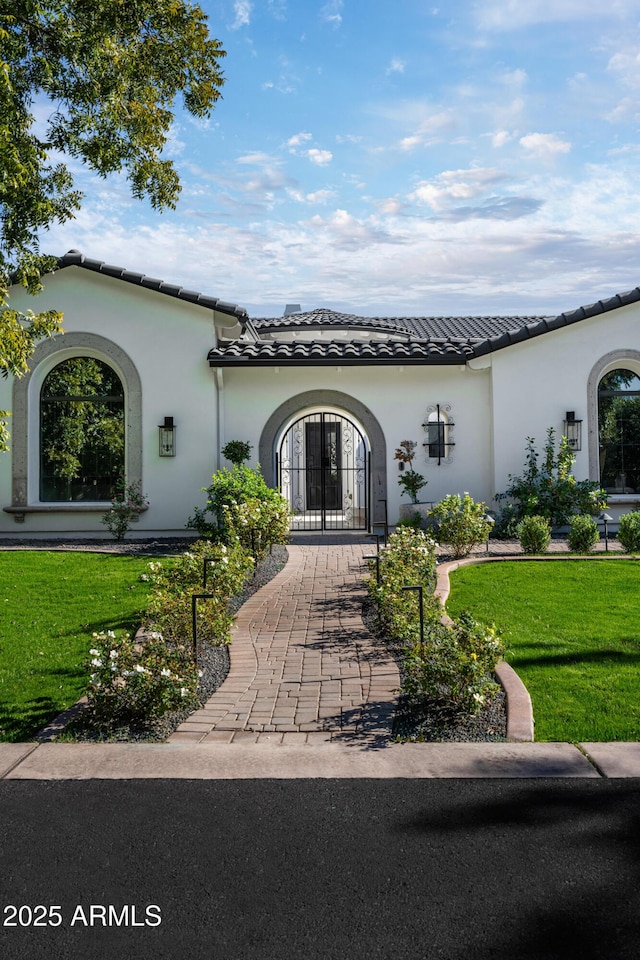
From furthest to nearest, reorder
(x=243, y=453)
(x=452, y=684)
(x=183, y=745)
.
Answer: (x=243, y=453) → (x=452, y=684) → (x=183, y=745)

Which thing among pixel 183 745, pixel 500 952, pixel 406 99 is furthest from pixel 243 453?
pixel 500 952

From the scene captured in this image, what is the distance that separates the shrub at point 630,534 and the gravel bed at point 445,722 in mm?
7068

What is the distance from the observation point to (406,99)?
10070mm

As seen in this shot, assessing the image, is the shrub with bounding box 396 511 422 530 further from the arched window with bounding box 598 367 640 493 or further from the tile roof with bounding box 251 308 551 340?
the tile roof with bounding box 251 308 551 340

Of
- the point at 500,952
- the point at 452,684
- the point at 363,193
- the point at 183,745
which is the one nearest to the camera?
the point at 500,952

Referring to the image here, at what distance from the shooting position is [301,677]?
573 centimetres

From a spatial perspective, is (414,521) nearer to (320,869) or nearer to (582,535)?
(582,535)

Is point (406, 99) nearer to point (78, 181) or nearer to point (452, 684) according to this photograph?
point (78, 181)

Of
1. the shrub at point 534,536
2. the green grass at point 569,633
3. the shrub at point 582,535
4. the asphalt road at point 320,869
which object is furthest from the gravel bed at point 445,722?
the shrub at point 582,535

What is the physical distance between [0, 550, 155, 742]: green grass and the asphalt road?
1.27 meters

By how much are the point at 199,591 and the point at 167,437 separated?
7521mm

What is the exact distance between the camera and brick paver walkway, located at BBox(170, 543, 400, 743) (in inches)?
186

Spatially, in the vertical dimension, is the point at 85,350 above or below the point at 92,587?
above

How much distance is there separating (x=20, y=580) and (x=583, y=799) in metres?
8.09
